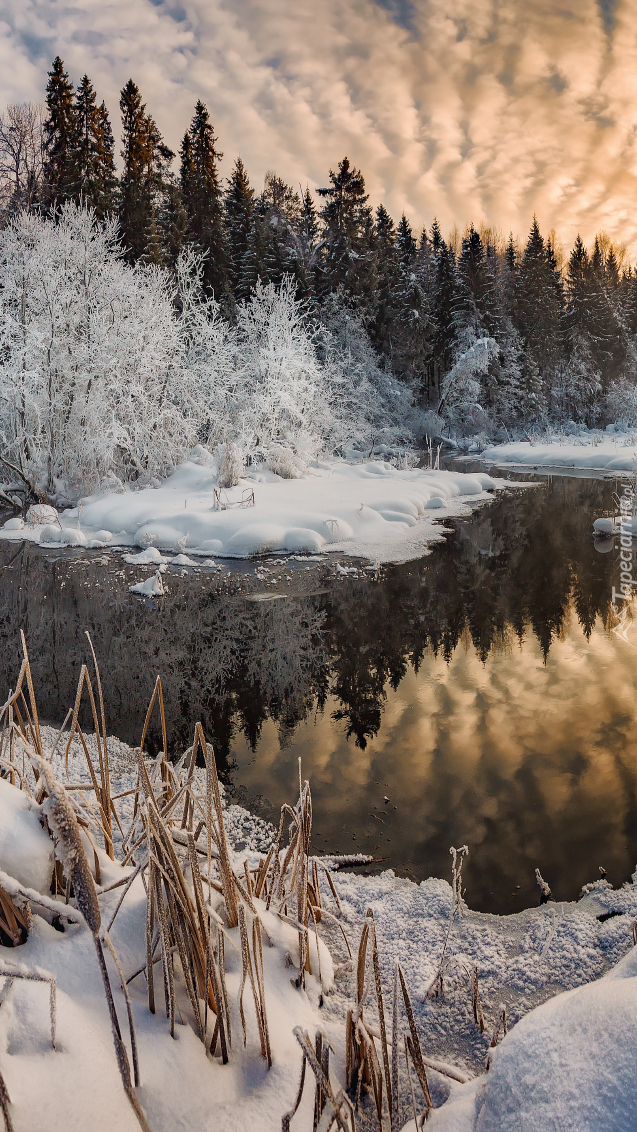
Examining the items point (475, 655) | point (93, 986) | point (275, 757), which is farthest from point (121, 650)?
point (93, 986)

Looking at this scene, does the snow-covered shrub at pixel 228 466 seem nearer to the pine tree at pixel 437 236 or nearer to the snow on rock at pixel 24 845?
the snow on rock at pixel 24 845

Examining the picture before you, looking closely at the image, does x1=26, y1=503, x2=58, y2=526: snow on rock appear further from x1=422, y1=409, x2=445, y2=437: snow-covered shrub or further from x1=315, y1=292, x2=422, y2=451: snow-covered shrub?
x1=422, y1=409, x2=445, y2=437: snow-covered shrub

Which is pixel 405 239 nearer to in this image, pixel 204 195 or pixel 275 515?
pixel 204 195

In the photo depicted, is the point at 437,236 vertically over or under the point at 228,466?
over

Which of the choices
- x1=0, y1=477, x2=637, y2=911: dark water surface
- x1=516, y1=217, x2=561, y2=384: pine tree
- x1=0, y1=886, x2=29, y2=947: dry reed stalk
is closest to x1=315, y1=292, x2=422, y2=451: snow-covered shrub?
x1=516, y1=217, x2=561, y2=384: pine tree

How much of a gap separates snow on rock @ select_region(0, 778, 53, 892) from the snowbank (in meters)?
9.96

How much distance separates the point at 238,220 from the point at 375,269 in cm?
897

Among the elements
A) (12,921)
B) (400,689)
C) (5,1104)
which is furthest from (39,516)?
(5,1104)

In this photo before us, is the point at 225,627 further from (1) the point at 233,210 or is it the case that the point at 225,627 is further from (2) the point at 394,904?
(1) the point at 233,210

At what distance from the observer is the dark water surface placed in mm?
3809

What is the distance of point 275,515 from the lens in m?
13.2

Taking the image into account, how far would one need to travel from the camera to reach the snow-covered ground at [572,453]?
2630 cm

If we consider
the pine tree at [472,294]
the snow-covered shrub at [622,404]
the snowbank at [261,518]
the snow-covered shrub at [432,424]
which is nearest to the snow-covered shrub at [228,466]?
the snowbank at [261,518]

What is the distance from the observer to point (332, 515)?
13.4 meters
